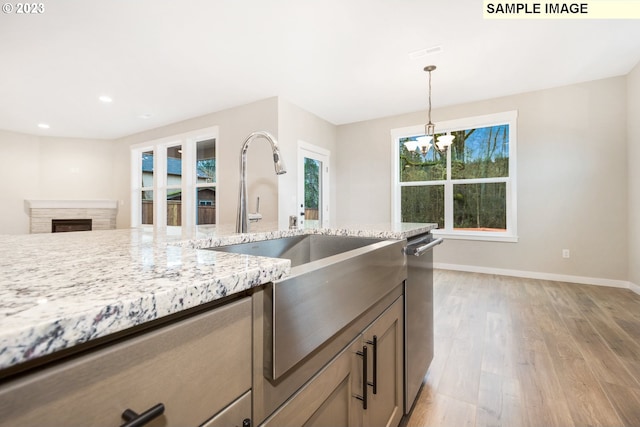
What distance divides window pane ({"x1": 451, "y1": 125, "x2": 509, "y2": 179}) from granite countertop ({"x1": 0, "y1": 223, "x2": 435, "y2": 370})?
15.4 feet

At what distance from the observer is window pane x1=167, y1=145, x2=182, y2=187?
5477mm

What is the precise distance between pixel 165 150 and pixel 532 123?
6.29m

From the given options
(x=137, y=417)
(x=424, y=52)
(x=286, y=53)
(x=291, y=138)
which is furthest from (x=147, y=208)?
(x=137, y=417)

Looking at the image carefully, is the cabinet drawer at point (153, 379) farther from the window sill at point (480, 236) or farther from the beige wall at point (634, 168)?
the beige wall at point (634, 168)

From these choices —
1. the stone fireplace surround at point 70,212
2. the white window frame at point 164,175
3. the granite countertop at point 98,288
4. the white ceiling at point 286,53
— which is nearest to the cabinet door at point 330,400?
the granite countertop at point 98,288

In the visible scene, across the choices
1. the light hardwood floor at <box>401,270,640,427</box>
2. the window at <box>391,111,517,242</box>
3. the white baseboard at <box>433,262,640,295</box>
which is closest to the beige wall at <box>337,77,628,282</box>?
the white baseboard at <box>433,262,640,295</box>

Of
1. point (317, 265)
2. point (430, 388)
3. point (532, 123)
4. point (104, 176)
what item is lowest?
point (430, 388)

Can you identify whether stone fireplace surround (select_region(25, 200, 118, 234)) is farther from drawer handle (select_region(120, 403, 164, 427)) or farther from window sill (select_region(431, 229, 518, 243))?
drawer handle (select_region(120, 403, 164, 427))

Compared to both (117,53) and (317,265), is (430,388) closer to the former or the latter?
(317,265)

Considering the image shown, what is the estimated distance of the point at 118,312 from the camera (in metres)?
0.33

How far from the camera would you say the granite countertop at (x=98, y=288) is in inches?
11.1

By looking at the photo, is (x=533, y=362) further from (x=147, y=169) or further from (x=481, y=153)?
(x=147, y=169)

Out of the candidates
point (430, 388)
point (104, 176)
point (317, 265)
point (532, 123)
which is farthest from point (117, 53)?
point (532, 123)

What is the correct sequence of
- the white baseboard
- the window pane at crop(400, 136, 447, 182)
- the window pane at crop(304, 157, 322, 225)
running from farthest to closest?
the window pane at crop(304, 157, 322, 225) → the window pane at crop(400, 136, 447, 182) → the white baseboard
